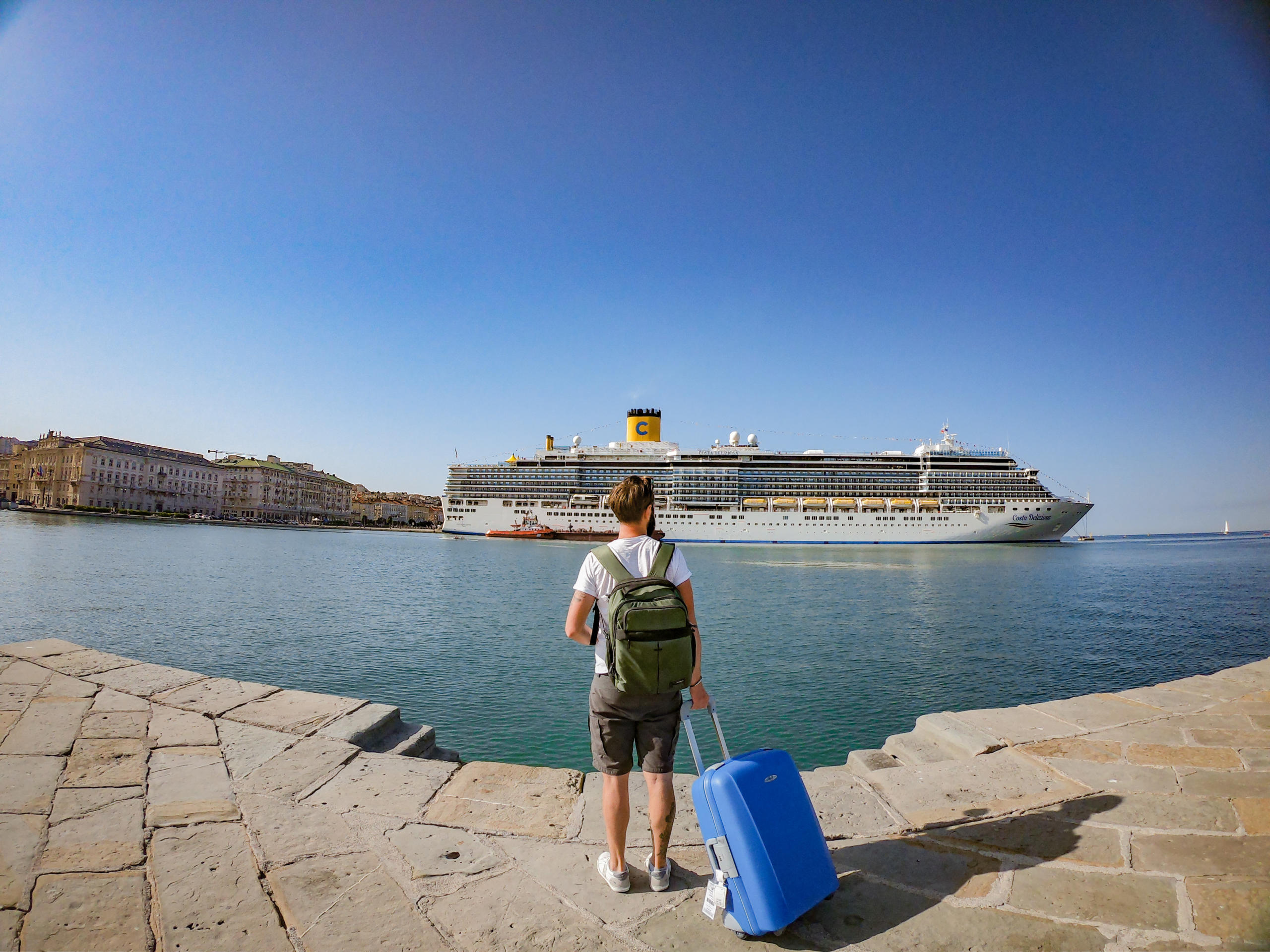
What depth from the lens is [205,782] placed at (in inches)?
105

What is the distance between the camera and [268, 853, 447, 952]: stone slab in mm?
1704

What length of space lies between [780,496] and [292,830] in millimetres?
53810

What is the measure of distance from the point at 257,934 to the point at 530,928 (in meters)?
0.76

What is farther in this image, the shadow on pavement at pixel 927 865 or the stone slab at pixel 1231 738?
the stone slab at pixel 1231 738

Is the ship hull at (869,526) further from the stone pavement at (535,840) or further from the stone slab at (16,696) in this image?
the stone pavement at (535,840)

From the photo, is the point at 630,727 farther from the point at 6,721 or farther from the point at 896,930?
the point at 6,721

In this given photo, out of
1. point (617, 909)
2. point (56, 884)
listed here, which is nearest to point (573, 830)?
point (617, 909)

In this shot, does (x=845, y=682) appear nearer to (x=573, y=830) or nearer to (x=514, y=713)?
(x=514, y=713)

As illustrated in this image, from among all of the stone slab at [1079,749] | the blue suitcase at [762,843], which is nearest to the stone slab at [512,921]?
the blue suitcase at [762,843]

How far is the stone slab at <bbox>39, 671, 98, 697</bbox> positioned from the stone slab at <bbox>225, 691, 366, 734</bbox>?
106 centimetres

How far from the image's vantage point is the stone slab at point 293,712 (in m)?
3.38

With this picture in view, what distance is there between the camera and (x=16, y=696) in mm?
3684

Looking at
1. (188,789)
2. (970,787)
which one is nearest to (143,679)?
(188,789)

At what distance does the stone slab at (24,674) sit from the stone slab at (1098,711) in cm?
625
